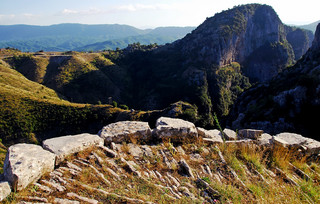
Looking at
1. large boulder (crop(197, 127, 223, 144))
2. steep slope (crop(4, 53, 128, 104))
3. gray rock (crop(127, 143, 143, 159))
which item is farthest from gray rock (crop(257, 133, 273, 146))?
steep slope (crop(4, 53, 128, 104))

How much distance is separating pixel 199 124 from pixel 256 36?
125m

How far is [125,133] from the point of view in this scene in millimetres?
8453

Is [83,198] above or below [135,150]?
above

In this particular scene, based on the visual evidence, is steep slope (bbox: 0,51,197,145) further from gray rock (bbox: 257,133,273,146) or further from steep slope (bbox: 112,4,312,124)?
gray rock (bbox: 257,133,273,146)

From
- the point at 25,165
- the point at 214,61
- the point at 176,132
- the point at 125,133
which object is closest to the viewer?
the point at 25,165

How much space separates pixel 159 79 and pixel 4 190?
110 m

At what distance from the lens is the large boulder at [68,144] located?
6.54 m

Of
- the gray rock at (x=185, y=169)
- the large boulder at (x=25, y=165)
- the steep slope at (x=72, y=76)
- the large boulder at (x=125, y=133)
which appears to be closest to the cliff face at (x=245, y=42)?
the steep slope at (x=72, y=76)

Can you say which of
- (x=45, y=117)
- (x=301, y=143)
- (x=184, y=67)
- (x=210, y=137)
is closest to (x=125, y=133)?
(x=210, y=137)

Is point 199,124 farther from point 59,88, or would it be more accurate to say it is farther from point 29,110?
point 59,88

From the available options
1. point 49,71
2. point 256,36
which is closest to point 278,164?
point 49,71

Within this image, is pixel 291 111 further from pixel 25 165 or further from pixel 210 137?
pixel 25 165

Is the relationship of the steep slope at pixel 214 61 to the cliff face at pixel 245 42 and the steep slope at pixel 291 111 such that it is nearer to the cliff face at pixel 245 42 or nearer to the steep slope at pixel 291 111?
the cliff face at pixel 245 42

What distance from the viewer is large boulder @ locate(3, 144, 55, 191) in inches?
198
